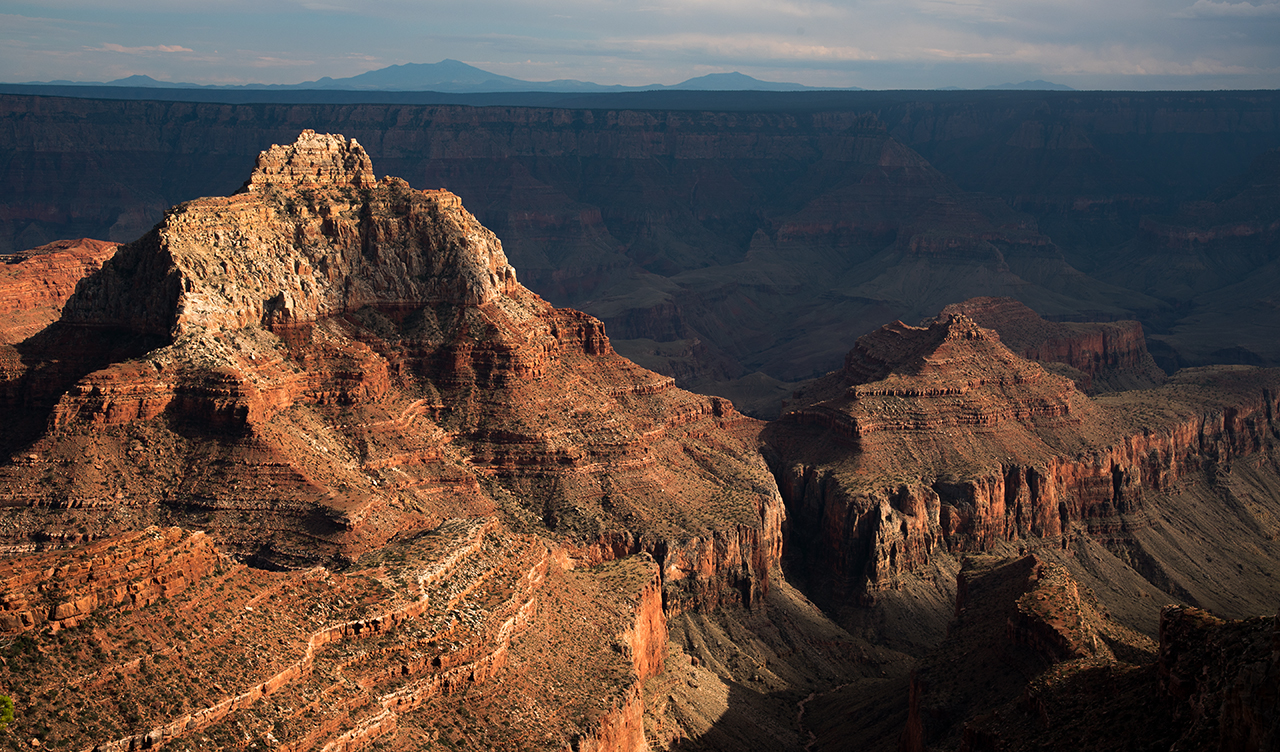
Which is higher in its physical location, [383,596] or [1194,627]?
[1194,627]

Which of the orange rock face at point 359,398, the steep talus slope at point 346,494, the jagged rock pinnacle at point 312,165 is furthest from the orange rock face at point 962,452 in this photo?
the jagged rock pinnacle at point 312,165

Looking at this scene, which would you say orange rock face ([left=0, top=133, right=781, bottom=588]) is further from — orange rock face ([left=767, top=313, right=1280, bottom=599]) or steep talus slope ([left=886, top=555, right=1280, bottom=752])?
steep talus slope ([left=886, top=555, right=1280, bottom=752])

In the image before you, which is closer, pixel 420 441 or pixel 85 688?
pixel 85 688

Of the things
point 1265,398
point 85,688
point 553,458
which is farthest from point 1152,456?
point 85,688

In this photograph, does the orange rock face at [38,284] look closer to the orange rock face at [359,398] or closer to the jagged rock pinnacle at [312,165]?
the jagged rock pinnacle at [312,165]

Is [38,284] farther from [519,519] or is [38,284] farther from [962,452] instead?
[962,452]

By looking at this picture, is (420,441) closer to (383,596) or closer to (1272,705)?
(383,596)

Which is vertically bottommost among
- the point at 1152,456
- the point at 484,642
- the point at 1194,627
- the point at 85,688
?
the point at 1152,456
